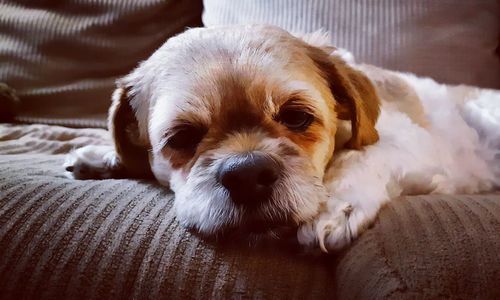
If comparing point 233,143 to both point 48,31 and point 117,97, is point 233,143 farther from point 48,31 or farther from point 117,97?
point 48,31

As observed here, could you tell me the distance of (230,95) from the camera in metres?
1.18

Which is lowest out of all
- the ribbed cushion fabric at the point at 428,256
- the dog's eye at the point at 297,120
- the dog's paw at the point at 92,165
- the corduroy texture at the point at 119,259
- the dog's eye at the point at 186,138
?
the dog's paw at the point at 92,165

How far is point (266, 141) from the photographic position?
116cm

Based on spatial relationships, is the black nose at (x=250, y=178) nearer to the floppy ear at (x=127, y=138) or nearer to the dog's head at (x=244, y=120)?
the dog's head at (x=244, y=120)

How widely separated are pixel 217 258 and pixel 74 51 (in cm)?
145

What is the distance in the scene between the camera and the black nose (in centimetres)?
104

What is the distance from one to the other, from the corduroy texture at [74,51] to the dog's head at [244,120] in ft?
2.40

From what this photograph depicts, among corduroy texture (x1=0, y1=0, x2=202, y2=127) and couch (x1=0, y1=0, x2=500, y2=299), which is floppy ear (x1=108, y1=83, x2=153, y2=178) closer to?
couch (x1=0, y1=0, x2=500, y2=299)

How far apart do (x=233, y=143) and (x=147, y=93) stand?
347mm

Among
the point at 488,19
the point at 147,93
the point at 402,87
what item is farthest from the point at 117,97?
the point at 488,19

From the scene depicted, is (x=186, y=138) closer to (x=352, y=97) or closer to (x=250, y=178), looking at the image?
(x=250, y=178)

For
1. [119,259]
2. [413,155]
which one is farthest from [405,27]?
[119,259]

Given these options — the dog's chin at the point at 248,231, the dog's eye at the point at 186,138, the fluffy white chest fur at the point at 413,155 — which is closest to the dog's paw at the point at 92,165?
the dog's eye at the point at 186,138

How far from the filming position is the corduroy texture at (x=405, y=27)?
198 cm
